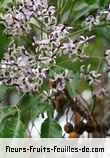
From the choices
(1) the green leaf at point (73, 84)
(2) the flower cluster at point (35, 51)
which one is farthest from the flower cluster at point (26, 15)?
(1) the green leaf at point (73, 84)

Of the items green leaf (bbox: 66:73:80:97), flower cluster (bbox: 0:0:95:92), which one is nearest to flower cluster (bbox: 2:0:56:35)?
flower cluster (bbox: 0:0:95:92)

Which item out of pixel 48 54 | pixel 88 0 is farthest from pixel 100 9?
pixel 48 54

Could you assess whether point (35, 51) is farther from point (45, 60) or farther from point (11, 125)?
point (11, 125)

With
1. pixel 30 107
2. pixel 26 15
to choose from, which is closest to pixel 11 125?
pixel 30 107

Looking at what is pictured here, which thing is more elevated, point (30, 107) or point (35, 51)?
point (35, 51)

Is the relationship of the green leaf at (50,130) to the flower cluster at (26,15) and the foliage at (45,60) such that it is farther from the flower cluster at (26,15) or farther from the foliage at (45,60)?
the flower cluster at (26,15)

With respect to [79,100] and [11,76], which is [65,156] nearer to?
[79,100]
